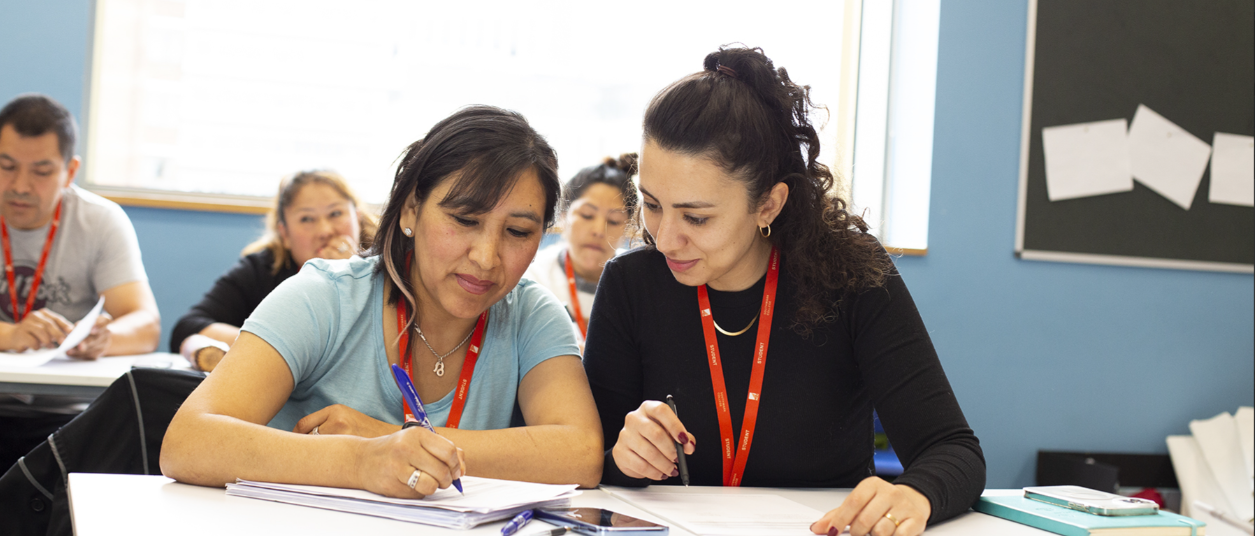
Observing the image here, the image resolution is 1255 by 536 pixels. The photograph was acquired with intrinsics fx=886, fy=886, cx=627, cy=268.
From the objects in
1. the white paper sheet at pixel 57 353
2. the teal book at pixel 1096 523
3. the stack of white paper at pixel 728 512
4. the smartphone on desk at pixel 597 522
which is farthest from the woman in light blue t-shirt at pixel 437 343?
the white paper sheet at pixel 57 353

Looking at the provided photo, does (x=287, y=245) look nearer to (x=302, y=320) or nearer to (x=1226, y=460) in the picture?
(x=302, y=320)

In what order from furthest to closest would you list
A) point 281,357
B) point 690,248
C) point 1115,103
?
point 1115,103 < point 690,248 < point 281,357

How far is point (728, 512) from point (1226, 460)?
135 inches

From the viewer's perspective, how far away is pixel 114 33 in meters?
3.24

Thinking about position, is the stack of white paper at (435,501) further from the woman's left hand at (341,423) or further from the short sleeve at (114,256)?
the short sleeve at (114,256)

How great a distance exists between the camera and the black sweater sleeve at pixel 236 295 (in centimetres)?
286

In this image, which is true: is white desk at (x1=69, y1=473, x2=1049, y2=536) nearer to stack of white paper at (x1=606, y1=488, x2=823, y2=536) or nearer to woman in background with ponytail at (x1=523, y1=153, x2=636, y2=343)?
stack of white paper at (x1=606, y1=488, x2=823, y2=536)

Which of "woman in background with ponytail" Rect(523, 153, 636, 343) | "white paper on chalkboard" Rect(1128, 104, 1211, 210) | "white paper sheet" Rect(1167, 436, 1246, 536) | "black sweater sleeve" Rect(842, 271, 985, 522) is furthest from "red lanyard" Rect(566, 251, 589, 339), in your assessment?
"white paper on chalkboard" Rect(1128, 104, 1211, 210)

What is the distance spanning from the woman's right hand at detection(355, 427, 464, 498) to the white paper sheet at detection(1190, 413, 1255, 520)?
3521 mm

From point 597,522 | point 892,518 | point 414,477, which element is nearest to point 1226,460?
point 892,518

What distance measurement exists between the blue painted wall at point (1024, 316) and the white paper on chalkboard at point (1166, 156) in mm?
386

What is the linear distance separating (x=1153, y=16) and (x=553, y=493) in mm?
3880

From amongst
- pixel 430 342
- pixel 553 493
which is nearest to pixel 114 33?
pixel 430 342

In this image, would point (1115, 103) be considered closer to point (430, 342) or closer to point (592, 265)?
point (592, 265)
